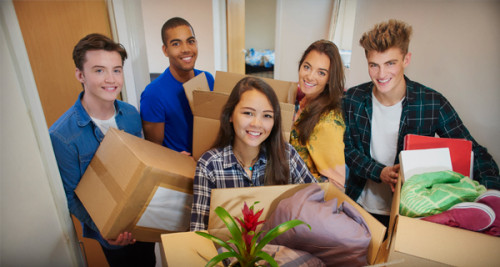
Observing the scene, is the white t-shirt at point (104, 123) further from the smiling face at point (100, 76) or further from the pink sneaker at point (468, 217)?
the pink sneaker at point (468, 217)

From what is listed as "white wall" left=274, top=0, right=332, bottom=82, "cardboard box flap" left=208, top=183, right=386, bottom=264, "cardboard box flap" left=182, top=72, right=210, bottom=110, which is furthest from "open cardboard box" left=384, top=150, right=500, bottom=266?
"white wall" left=274, top=0, right=332, bottom=82

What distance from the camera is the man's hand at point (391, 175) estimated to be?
44.6 inches

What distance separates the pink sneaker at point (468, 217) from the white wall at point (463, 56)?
0.89 m

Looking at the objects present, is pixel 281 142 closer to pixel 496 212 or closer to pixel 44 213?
pixel 496 212

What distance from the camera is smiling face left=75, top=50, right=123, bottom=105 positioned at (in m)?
1.06

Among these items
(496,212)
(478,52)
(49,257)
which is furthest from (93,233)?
(478,52)

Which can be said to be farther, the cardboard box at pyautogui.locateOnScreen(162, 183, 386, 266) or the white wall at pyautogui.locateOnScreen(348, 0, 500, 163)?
the white wall at pyautogui.locateOnScreen(348, 0, 500, 163)

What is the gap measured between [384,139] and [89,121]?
4.57 feet

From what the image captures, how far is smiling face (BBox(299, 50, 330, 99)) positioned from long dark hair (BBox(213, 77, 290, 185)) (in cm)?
33

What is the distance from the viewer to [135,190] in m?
0.88

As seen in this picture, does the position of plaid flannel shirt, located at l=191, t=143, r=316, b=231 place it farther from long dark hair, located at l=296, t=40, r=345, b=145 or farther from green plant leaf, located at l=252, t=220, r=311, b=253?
green plant leaf, located at l=252, t=220, r=311, b=253

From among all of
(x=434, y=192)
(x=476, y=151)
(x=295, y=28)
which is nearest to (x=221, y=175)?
(x=434, y=192)

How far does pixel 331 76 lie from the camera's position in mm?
1298

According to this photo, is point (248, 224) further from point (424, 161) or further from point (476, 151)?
point (476, 151)
